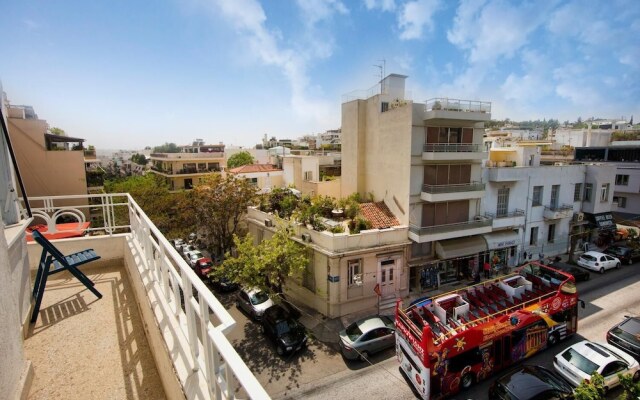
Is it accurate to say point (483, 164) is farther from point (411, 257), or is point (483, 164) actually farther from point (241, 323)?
point (241, 323)

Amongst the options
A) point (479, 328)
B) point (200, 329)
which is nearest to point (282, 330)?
point (479, 328)

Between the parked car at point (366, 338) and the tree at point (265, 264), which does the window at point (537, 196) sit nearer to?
the parked car at point (366, 338)

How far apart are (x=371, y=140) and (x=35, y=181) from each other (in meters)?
28.7

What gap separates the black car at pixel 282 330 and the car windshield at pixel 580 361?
1046 cm

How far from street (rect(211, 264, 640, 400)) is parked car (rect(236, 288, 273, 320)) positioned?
1.73ft

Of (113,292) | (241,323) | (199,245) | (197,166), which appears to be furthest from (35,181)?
(113,292)

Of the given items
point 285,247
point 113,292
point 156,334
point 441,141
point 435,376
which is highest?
point 441,141

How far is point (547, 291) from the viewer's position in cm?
1441

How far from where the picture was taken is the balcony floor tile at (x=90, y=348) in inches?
132

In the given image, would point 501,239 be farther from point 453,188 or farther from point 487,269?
point 453,188

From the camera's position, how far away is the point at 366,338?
13875 millimetres

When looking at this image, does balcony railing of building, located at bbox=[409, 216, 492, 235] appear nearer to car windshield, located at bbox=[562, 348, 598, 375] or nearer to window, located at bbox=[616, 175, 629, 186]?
car windshield, located at bbox=[562, 348, 598, 375]

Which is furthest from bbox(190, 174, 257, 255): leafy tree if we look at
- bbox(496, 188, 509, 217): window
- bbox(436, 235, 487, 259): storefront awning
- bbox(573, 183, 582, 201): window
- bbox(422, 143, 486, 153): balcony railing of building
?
bbox(573, 183, 582, 201): window

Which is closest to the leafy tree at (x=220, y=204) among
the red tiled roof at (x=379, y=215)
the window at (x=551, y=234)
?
the red tiled roof at (x=379, y=215)
